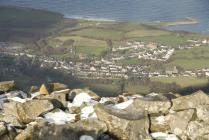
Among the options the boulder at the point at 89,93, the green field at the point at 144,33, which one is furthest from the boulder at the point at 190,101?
the green field at the point at 144,33

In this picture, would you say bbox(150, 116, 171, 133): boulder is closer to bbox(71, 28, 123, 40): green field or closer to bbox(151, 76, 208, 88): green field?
bbox(151, 76, 208, 88): green field

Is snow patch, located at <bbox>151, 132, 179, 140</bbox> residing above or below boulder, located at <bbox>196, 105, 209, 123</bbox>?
below

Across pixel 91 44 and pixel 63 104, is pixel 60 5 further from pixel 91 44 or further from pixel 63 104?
pixel 63 104

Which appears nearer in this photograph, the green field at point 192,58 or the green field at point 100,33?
the green field at point 192,58

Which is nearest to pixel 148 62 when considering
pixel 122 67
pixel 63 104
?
pixel 122 67

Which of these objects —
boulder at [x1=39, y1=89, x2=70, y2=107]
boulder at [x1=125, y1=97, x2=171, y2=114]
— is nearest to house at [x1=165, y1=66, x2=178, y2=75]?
boulder at [x1=39, y1=89, x2=70, y2=107]

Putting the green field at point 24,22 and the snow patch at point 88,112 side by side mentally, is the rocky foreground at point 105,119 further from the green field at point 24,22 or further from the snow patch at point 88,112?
the green field at point 24,22
